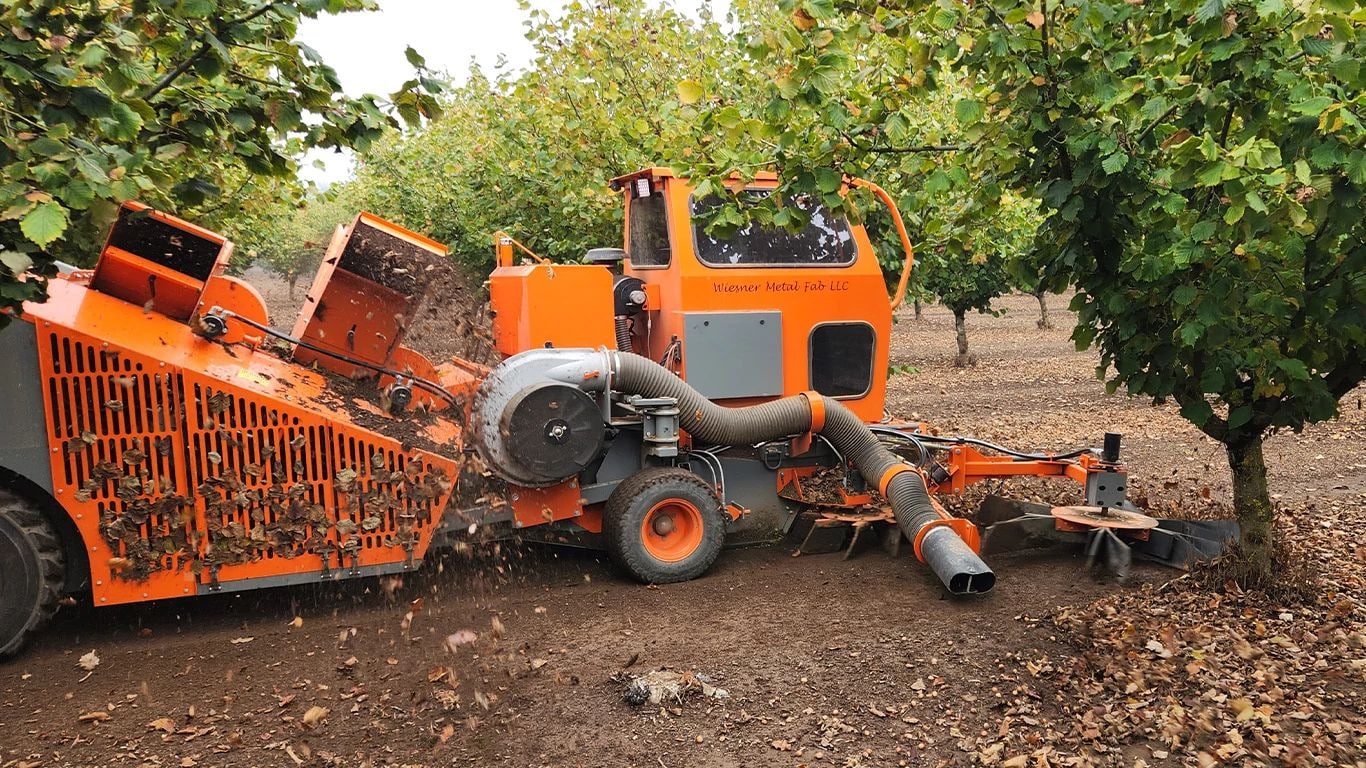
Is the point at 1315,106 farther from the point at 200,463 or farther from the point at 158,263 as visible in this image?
the point at 158,263

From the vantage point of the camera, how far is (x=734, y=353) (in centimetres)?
624

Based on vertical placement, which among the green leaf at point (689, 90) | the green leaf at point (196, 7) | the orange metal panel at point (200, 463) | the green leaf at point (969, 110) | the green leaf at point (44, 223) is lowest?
the orange metal panel at point (200, 463)

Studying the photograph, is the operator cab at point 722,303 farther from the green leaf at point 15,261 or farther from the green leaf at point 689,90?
the green leaf at point 15,261

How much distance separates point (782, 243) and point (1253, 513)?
10.1ft

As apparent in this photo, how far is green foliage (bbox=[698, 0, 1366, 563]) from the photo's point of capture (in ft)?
11.7

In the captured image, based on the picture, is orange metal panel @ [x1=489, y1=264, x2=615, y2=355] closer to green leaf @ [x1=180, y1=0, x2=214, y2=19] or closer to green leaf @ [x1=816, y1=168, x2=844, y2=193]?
green leaf @ [x1=816, y1=168, x2=844, y2=193]

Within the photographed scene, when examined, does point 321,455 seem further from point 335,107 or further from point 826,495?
point 826,495

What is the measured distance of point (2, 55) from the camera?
2.66 meters

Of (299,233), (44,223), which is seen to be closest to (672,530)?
(44,223)

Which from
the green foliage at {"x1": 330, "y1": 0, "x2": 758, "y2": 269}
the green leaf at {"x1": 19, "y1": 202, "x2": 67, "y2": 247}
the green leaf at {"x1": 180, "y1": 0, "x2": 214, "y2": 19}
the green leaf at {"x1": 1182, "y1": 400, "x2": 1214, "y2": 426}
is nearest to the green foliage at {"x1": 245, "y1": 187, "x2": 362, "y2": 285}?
the green foliage at {"x1": 330, "y1": 0, "x2": 758, "y2": 269}

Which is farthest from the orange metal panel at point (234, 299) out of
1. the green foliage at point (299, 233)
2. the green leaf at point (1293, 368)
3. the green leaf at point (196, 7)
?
the green foliage at point (299, 233)

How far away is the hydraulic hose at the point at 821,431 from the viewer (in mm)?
5336

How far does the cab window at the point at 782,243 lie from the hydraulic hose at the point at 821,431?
883 millimetres

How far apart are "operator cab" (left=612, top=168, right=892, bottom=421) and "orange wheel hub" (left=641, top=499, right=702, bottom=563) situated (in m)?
0.78
